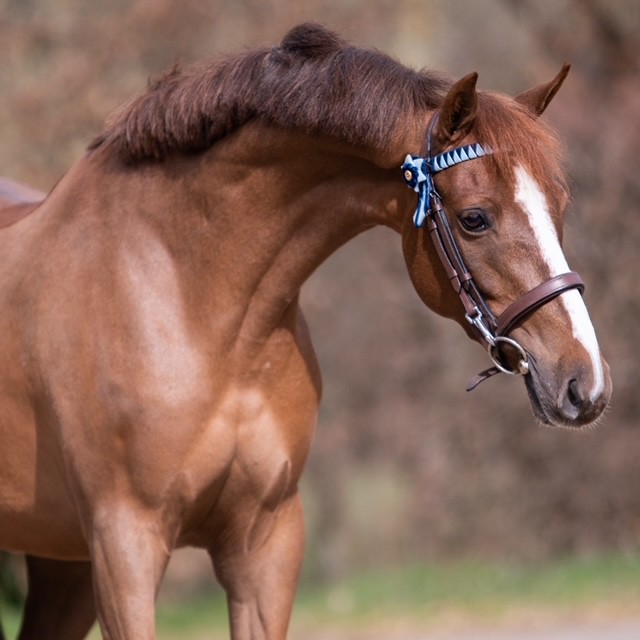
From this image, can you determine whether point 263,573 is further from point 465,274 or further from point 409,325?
point 409,325

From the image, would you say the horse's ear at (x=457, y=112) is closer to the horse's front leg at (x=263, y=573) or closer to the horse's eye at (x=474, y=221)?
the horse's eye at (x=474, y=221)

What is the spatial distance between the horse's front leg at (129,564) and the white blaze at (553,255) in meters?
1.27

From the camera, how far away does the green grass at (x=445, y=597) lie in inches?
339

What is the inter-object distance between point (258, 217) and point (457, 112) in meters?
0.68

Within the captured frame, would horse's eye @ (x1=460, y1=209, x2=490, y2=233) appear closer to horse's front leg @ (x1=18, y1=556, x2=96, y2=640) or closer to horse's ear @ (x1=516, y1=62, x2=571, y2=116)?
horse's ear @ (x1=516, y1=62, x2=571, y2=116)

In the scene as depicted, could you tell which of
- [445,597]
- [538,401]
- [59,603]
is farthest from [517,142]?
[445,597]

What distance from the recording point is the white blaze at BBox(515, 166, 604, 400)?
3145 mm

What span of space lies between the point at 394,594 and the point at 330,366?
264 centimetres

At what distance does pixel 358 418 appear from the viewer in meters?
11.8

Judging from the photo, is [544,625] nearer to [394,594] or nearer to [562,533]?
[394,594]

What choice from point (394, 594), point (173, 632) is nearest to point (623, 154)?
point (394, 594)

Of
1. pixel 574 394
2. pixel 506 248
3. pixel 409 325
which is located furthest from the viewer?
pixel 409 325

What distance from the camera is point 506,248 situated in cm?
327

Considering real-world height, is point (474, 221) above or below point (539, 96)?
below
